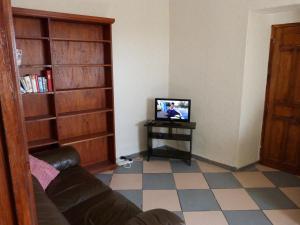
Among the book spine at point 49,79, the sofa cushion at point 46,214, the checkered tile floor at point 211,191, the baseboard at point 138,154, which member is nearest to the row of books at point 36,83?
the book spine at point 49,79

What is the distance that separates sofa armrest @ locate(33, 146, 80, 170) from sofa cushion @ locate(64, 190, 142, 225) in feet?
2.13

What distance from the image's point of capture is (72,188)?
2.16 meters

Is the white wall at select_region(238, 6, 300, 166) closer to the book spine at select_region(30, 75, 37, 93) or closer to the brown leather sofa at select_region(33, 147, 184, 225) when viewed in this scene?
the brown leather sofa at select_region(33, 147, 184, 225)

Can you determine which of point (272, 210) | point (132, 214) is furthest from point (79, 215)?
point (272, 210)

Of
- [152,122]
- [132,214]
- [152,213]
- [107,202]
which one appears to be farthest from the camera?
[152,122]

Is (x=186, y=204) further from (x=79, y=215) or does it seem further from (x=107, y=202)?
(x=79, y=215)

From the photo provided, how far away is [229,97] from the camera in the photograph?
3.31 m

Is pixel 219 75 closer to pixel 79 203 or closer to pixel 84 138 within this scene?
pixel 84 138

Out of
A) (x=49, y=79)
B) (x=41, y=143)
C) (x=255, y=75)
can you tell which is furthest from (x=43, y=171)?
(x=255, y=75)

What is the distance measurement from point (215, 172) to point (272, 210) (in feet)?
3.15

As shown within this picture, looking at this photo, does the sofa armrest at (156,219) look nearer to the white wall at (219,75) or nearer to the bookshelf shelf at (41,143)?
the bookshelf shelf at (41,143)

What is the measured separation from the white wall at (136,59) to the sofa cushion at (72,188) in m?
1.39

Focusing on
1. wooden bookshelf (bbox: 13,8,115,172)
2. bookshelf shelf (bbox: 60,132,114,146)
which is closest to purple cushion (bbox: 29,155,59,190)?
wooden bookshelf (bbox: 13,8,115,172)

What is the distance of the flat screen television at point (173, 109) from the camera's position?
362 cm
